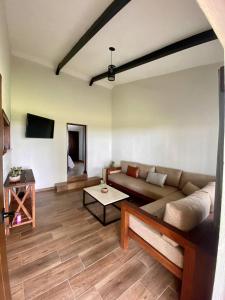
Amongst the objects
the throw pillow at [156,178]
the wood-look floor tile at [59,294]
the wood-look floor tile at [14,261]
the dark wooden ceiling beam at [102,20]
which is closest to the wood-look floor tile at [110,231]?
the wood-look floor tile at [59,294]

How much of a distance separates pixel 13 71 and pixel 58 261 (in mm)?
4085

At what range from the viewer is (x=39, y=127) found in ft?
12.3

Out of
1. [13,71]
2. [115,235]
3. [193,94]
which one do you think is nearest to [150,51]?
[193,94]

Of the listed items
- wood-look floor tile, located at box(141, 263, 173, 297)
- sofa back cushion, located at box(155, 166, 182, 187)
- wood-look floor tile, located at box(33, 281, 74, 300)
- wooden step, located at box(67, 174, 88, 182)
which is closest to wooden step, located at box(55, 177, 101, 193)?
wooden step, located at box(67, 174, 88, 182)

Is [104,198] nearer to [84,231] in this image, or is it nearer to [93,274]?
[84,231]

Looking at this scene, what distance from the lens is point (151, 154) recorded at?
4.01 m

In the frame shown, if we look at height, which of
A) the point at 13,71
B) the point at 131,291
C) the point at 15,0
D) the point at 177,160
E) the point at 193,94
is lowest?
the point at 131,291

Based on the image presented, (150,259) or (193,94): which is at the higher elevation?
(193,94)

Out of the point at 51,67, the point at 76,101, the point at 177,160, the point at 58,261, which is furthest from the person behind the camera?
the point at 76,101

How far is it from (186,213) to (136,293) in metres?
0.93

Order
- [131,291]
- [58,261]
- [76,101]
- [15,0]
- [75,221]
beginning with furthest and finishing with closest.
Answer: [76,101] < [75,221] < [15,0] < [58,261] < [131,291]

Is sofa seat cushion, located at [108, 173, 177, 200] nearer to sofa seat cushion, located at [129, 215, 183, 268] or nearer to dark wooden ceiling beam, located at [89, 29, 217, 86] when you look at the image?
sofa seat cushion, located at [129, 215, 183, 268]

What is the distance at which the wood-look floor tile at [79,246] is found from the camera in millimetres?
1833

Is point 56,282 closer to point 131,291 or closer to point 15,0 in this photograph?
point 131,291
